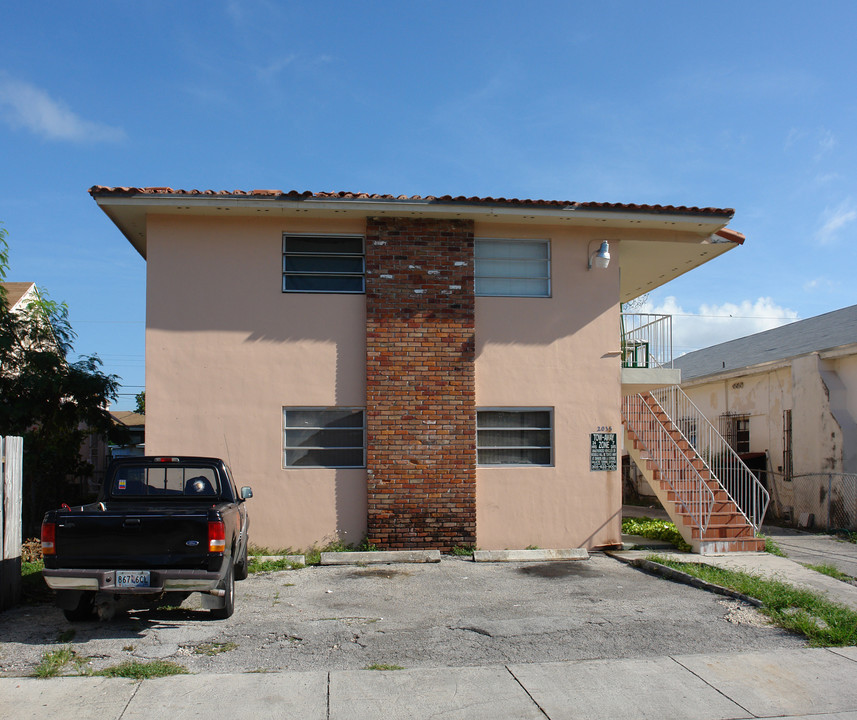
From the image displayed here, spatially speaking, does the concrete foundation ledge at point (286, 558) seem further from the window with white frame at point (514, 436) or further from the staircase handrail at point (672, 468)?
the staircase handrail at point (672, 468)

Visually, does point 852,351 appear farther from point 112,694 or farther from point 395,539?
point 112,694

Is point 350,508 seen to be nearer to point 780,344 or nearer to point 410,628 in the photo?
point 410,628

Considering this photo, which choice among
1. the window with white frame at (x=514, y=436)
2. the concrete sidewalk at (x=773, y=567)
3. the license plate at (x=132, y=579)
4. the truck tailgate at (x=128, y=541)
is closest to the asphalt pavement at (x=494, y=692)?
the license plate at (x=132, y=579)

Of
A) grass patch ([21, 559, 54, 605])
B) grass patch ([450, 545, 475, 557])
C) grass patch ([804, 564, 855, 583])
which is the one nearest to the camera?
grass patch ([21, 559, 54, 605])

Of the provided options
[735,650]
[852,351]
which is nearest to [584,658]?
[735,650]

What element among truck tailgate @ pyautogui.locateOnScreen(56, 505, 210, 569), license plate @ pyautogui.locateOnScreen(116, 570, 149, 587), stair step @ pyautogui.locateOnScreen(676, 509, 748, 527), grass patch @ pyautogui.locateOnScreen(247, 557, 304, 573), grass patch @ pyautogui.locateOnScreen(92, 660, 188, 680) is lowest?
grass patch @ pyautogui.locateOnScreen(247, 557, 304, 573)

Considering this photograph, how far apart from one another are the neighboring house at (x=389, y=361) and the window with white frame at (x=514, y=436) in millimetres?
32

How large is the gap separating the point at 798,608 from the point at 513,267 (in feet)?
21.7

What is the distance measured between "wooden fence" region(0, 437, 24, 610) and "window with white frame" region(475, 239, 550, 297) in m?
7.06

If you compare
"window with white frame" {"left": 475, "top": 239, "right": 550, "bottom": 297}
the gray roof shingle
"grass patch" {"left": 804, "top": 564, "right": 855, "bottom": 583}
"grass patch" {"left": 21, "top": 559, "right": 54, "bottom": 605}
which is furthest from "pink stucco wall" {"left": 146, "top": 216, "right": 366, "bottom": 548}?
the gray roof shingle

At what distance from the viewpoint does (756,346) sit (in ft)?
75.8

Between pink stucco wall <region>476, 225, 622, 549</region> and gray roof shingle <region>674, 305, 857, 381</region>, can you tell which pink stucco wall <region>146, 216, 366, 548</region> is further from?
gray roof shingle <region>674, 305, 857, 381</region>

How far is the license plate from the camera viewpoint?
22.0 ft

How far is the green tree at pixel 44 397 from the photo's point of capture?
12945mm
